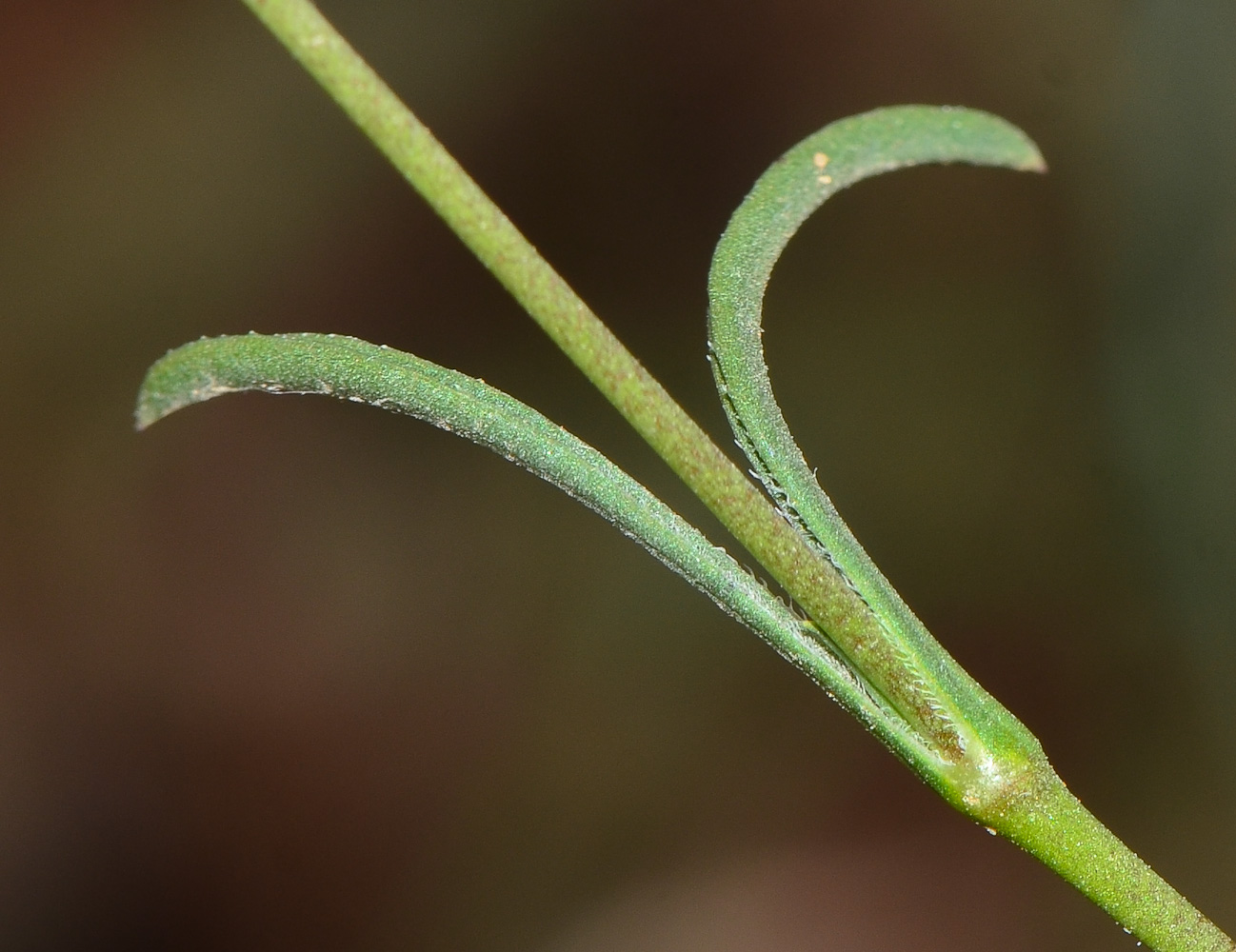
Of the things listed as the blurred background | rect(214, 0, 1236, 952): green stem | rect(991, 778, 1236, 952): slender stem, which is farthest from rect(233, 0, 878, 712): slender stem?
the blurred background

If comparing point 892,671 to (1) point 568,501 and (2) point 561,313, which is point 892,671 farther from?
(1) point 568,501

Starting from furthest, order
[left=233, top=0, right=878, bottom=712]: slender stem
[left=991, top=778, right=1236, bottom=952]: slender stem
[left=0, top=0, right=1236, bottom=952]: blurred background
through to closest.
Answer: [left=0, top=0, right=1236, bottom=952]: blurred background, [left=991, top=778, right=1236, bottom=952]: slender stem, [left=233, top=0, right=878, bottom=712]: slender stem

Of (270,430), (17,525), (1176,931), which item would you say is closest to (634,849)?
(270,430)

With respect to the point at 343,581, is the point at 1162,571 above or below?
above

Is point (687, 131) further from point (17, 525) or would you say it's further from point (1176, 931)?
point (1176, 931)

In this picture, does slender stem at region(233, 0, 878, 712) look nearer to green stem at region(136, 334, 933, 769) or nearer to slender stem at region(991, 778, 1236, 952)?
green stem at region(136, 334, 933, 769)

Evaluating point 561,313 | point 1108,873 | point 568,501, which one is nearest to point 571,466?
point 561,313
